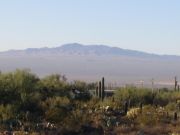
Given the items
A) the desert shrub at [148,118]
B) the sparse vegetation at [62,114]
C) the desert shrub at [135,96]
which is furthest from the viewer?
the desert shrub at [135,96]

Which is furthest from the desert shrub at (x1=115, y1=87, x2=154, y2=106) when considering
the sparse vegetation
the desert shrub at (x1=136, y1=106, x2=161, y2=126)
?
the desert shrub at (x1=136, y1=106, x2=161, y2=126)

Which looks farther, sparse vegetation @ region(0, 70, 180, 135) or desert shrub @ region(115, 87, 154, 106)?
desert shrub @ region(115, 87, 154, 106)

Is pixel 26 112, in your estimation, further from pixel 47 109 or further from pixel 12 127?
pixel 12 127

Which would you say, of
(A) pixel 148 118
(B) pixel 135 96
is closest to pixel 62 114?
(A) pixel 148 118

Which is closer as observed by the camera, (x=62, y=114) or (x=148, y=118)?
(x=62, y=114)

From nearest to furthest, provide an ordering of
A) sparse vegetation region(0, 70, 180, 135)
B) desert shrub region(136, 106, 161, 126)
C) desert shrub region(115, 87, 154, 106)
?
sparse vegetation region(0, 70, 180, 135) → desert shrub region(136, 106, 161, 126) → desert shrub region(115, 87, 154, 106)

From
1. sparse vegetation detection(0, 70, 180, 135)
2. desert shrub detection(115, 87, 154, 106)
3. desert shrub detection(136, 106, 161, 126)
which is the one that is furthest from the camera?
desert shrub detection(115, 87, 154, 106)

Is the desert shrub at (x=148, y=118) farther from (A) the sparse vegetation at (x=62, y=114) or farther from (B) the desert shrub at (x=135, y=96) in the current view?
(B) the desert shrub at (x=135, y=96)

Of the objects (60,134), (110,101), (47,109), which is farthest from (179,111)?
(60,134)

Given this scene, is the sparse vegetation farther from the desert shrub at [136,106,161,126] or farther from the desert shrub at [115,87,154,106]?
the desert shrub at [115,87,154,106]

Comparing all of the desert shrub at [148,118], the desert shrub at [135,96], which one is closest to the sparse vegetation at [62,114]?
the desert shrub at [148,118]

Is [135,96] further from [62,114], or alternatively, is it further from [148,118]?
[62,114]

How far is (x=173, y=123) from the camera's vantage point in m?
25.5

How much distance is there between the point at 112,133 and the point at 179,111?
11005mm
